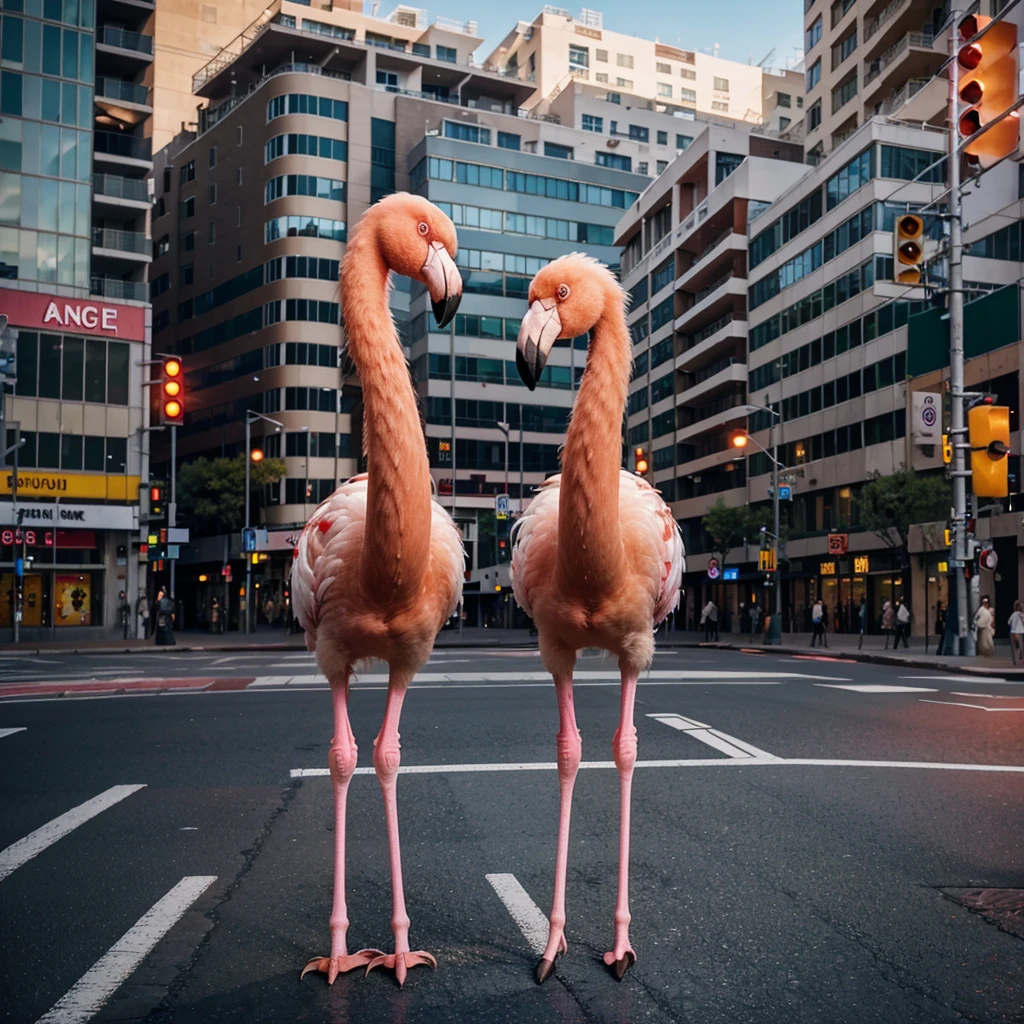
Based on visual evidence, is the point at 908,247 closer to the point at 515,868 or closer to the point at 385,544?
the point at 515,868

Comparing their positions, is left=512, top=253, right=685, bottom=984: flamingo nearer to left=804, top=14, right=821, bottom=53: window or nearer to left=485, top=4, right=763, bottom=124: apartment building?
left=804, top=14, right=821, bottom=53: window

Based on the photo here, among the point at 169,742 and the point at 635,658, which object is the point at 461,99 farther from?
the point at 635,658

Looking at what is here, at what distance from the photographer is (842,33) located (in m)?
64.9

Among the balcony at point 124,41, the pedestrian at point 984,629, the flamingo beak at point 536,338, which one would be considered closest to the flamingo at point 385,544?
the flamingo beak at point 536,338

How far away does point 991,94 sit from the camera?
9.07 metres

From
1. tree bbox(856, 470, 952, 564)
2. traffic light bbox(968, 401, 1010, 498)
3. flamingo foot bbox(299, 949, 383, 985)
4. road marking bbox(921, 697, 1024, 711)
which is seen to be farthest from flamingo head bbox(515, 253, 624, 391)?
tree bbox(856, 470, 952, 564)

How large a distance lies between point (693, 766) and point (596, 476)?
6.22 metres

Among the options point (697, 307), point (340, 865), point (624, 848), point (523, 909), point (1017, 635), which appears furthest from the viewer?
point (697, 307)

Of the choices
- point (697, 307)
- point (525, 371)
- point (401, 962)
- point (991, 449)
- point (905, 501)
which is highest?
point (697, 307)

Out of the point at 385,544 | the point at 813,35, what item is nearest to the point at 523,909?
the point at 385,544

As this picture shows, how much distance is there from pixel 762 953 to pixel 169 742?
8.40m

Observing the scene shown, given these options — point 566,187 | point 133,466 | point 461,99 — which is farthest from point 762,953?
point 461,99

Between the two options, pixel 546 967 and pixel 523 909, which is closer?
pixel 546 967

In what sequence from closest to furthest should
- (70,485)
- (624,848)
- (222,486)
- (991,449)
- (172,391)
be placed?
(624,848)
(172,391)
(991,449)
(70,485)
(222,486)
